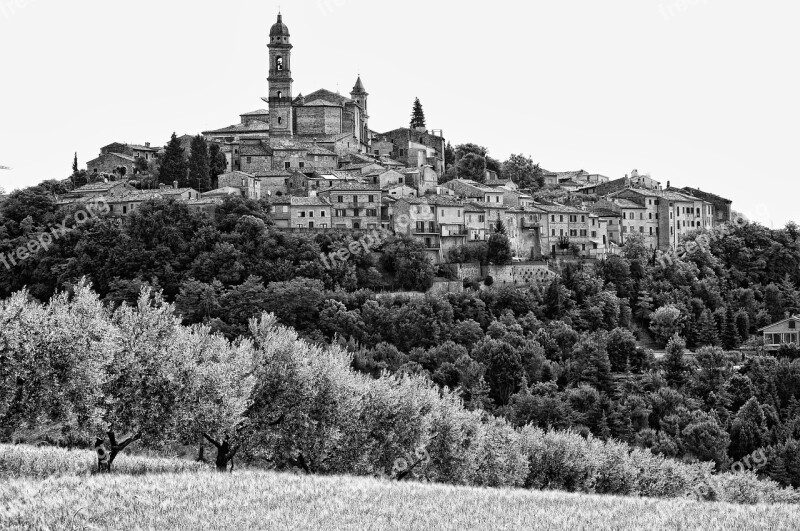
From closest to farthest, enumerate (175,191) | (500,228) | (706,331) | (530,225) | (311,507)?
(311,507) < (706,331) < (500,228) < (175,191) < (530,225)

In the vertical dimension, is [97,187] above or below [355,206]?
above

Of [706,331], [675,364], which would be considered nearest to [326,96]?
[706,331]

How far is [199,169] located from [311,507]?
181 ft

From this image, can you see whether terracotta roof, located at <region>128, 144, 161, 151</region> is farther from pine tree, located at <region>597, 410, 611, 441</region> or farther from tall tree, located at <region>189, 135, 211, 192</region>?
pine tree, located at <region>597, 410, 611, 441</region>

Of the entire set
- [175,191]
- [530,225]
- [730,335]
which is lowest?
[730,335]

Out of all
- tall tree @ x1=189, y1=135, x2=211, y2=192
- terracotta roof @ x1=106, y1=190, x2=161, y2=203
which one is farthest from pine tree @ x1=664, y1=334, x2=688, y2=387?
tall tree @ x1=189, y1=135, x2=211, y2=192

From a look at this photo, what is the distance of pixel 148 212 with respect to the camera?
71.4 metres

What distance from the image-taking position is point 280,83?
8950 centimetres

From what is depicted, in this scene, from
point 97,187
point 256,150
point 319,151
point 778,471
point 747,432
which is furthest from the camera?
point 319,151

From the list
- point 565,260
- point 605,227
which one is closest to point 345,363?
point 565,260

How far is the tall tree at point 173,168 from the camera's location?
3187 inches

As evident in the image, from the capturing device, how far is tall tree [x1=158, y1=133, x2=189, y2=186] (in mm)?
80938

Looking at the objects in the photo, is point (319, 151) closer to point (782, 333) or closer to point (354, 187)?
point (354, 187)

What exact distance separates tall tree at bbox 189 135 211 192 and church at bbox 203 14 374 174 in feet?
9.37
